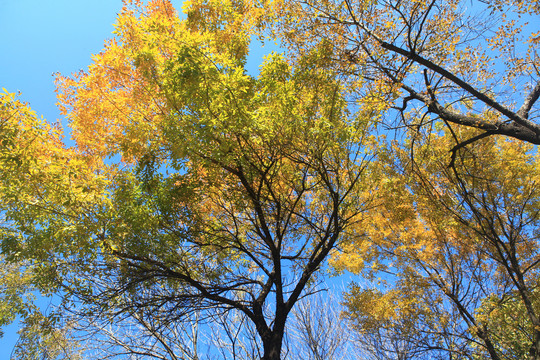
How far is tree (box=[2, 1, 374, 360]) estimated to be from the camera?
388 cm

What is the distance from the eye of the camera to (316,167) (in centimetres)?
461

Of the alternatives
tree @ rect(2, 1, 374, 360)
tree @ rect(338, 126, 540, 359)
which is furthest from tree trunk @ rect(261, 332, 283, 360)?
tree @ rect(338, 126, 540, 359)

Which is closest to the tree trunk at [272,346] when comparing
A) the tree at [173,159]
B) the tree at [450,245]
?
the tree at [173,159]

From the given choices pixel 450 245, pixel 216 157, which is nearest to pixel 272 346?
pixel 216 157

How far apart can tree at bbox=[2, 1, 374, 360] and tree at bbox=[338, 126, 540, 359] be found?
222cm

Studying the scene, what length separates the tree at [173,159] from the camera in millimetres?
3883

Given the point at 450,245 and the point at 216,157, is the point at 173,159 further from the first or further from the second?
the point at 450,245

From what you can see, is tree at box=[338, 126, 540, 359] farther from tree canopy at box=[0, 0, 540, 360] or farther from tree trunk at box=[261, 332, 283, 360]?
tree trunk at box=[261, 332, 283, 360]

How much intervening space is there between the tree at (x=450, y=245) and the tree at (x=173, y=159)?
2.22 metres

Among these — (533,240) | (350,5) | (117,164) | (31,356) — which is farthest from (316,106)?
(31,356)

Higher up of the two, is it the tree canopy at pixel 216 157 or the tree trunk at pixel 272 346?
the tree canopy at pixel 216 157

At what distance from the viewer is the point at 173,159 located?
427 centimetres

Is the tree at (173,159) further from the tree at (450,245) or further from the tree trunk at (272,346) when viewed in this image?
the tree at (450,245)

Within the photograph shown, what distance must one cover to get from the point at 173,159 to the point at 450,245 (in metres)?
7.07
